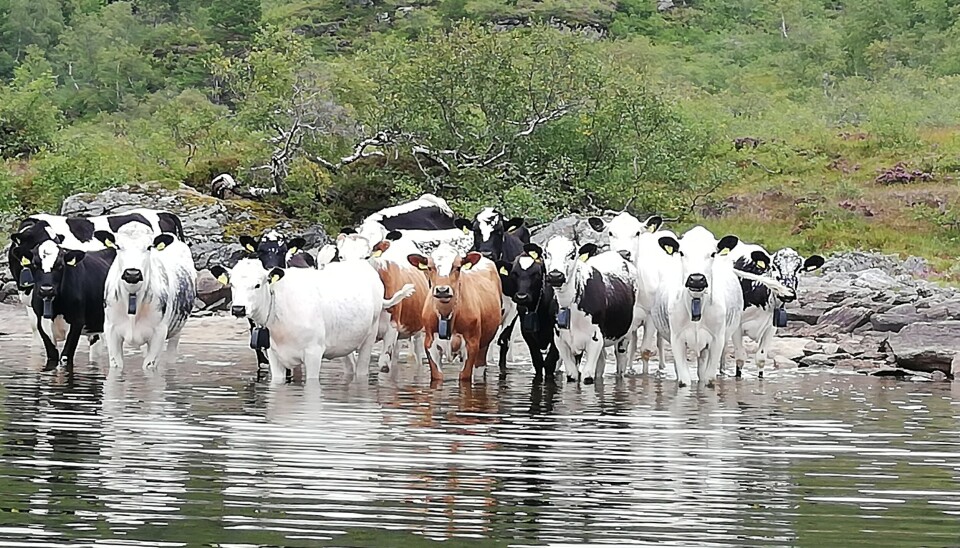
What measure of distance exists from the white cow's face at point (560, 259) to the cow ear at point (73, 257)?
5.35 m

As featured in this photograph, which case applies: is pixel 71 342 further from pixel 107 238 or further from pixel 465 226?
pixel 465 226

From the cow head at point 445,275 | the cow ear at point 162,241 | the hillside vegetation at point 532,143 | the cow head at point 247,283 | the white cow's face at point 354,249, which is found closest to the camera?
the cow head at point 247,283

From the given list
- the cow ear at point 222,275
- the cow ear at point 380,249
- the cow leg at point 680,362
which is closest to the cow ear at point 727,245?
the cow leg at point 680,362

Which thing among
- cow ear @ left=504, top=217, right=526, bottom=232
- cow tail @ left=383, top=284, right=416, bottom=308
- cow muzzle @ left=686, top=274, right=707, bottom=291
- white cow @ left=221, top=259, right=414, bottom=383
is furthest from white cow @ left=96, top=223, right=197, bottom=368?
cow muzzle @ left=686, top=274, right=707, bottom=291

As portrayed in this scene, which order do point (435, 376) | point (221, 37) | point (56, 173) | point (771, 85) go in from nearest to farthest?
point (435, 376) < point (56, 173) < point (771, 85) < point (221, 37)

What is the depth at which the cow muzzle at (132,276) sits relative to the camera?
1738 centimetres

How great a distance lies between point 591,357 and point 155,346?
4735mm

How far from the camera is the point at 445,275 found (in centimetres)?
1711

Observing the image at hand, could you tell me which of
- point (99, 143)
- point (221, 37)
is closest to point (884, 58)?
point (221, 37)

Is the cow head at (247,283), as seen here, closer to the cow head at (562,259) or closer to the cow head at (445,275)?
the cow head at (445,275)

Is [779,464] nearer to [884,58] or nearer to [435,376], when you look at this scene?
[435,376]

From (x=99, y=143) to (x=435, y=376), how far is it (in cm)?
2876

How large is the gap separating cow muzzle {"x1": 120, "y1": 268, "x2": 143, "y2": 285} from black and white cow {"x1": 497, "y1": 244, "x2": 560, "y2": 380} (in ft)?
12.7

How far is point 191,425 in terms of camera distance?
1289 centimetres
